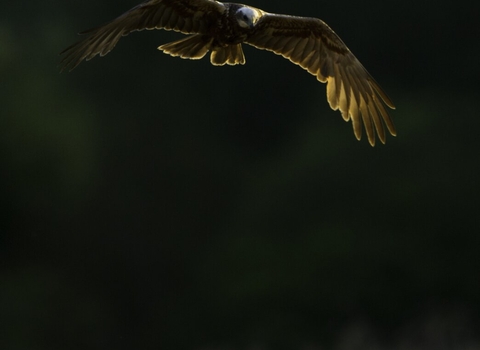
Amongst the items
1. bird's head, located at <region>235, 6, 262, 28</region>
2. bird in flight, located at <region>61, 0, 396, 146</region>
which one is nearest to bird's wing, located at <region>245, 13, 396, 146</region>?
bird in flight, located at <region>61, 0, 396, 146</region>

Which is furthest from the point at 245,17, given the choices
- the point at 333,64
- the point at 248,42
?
the point at 333,64

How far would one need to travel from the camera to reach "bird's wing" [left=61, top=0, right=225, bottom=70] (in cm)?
527

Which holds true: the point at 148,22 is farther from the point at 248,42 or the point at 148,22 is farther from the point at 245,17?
the point at 248,42

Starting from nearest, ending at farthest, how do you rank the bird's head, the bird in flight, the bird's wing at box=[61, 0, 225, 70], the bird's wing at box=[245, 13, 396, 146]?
1. the bird's wing at box=[61, 0, 225, 70]
2. the bird in flight
3. the bird's head
4. the bird's wing at box=[245, 13, 396, 146]

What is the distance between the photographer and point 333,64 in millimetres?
6570

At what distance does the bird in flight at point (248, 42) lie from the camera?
17.7 feet

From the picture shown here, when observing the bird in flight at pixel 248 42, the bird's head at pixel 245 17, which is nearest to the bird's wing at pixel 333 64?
the bird in flight at pixel 248 42

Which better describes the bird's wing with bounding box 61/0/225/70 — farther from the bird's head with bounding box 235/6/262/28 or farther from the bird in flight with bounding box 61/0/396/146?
the bird's head with bounding box 235/6/262/28

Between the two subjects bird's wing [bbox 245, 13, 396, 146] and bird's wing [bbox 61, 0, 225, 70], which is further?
bird's wing [bbox 245, 13, 396, 146]

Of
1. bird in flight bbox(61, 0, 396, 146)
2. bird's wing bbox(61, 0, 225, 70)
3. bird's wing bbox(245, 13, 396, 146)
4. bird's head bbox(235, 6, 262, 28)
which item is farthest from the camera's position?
bird's wing bbox(245, 13, 396, 146)

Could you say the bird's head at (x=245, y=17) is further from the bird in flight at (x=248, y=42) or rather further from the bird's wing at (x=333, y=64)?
the bird's wing at (x=333, y=64)

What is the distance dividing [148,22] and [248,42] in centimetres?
92

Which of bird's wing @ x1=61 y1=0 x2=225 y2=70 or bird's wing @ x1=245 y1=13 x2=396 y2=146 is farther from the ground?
bird's wing @ x1=61 y1=0 x2=225 y2=70

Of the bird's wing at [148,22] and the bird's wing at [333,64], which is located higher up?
the bird's wing at [148,22]
